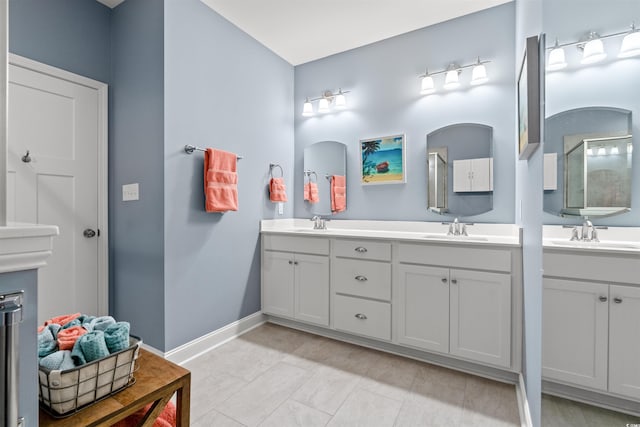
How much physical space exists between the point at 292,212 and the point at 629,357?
9.09 feet

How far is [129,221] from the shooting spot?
228 centimetres

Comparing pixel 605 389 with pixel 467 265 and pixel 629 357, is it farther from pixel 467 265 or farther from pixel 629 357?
pixel 467 265

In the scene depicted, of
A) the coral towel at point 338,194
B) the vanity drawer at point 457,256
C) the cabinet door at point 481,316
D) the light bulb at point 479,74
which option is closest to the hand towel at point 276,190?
the coral towel at point 338,194

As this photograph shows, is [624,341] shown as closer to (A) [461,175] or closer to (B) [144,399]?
(B) [144,399]

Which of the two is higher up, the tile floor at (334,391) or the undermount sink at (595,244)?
the undermount sink at (595,244)

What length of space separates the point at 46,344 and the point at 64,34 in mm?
2394

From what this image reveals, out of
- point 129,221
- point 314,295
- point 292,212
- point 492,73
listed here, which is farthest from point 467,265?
point 129,221

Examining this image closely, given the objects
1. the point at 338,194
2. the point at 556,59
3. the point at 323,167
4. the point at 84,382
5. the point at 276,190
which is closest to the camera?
the point at 84,382

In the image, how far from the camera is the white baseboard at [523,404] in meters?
1.47

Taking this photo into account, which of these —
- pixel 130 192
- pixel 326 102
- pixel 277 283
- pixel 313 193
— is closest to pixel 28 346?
pixel 130 192

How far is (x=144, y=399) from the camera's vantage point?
2.48ft

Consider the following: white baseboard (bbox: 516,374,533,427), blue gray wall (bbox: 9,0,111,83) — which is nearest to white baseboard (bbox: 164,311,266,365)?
white baseboard (bbox: 516,374,533,427)

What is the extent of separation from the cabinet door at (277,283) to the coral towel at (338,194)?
0.73 m

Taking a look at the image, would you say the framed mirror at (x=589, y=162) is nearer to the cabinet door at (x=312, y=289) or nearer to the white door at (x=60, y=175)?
the cabinet door at (x=312, y=289)
